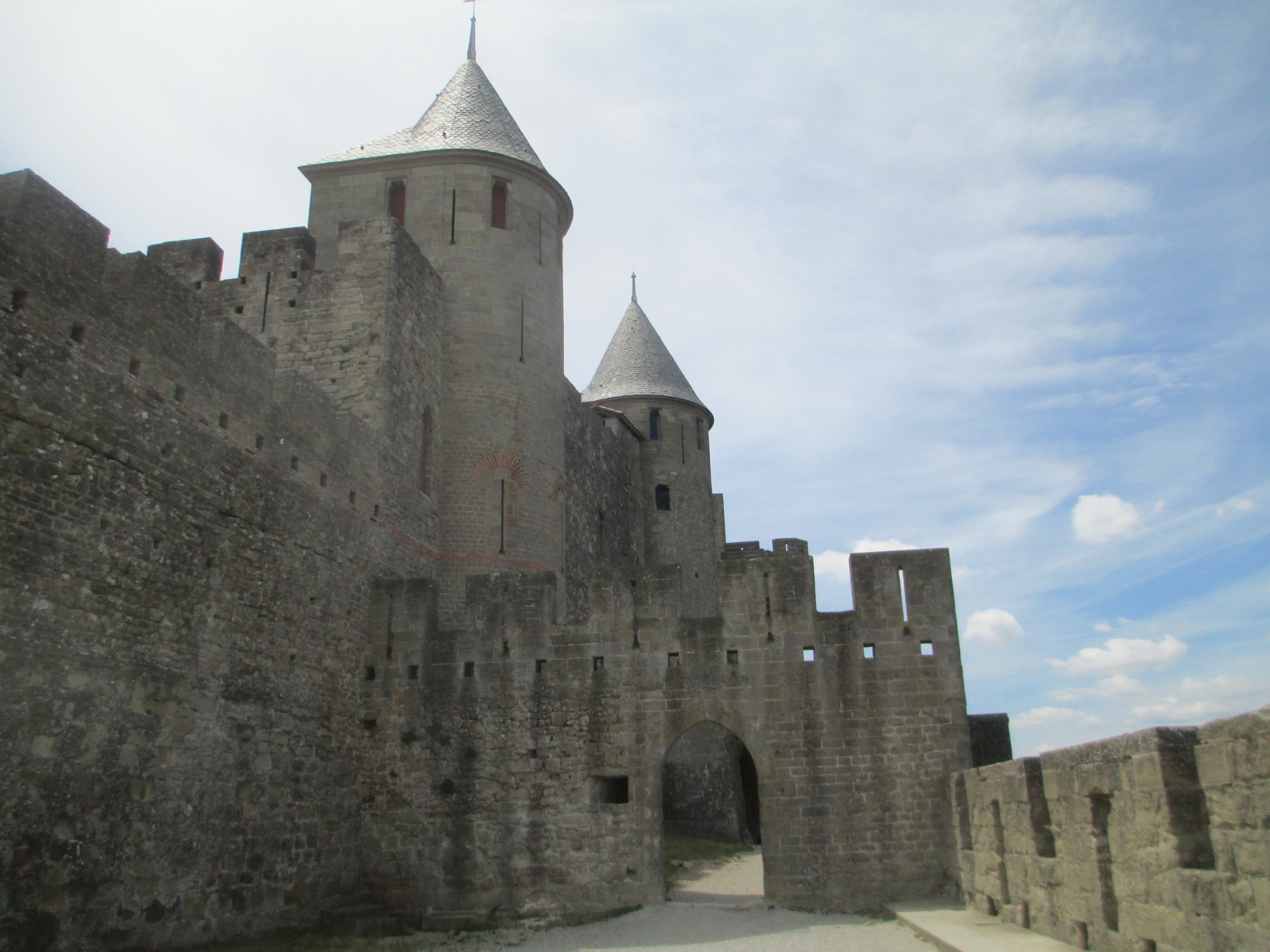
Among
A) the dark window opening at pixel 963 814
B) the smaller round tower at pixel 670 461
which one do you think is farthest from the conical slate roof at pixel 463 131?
the dark window opening at pixel 963 814

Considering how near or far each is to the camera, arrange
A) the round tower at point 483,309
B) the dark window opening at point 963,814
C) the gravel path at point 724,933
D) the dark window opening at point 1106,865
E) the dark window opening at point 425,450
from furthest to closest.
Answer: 1. the round tower at point 483,309
2. the dark window opening at point 425,450
3. the dark window opening at point 963,814
4. the gravel path at point 724,933
5. the dark window opening at point 1106,865

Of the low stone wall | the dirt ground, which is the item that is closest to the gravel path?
the dirt ground

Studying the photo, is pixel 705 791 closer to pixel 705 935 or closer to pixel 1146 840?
pixel 705 935

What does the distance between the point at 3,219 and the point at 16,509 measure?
2592 mm

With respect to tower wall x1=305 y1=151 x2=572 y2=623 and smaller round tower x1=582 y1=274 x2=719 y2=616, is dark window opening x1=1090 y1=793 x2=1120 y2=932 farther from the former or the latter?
smaller round tower x1=582 y1=274 x2=719 y2=616

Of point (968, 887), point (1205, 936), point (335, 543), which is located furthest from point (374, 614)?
point (1205, 936)

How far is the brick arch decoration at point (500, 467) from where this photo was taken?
1792 centimetres

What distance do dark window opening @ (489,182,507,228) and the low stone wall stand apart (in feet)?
43.6

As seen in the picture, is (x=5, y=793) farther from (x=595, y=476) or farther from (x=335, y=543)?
(x=595, y=476)

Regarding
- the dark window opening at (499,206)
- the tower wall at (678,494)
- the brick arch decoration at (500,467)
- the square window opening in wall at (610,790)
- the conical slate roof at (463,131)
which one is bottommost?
the square window opening in wall at (610,790)

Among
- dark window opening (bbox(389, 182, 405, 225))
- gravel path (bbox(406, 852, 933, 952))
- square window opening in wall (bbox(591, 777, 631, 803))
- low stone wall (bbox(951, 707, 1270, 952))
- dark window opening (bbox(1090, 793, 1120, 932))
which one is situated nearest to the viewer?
low stone wall (bbox(951, 707, 1270, 952))

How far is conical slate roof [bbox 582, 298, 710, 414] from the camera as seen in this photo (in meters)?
31.0

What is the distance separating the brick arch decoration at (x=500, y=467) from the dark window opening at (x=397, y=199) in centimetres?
501

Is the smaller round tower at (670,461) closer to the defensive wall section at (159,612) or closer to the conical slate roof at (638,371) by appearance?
the conical slate roof at (638,371)
